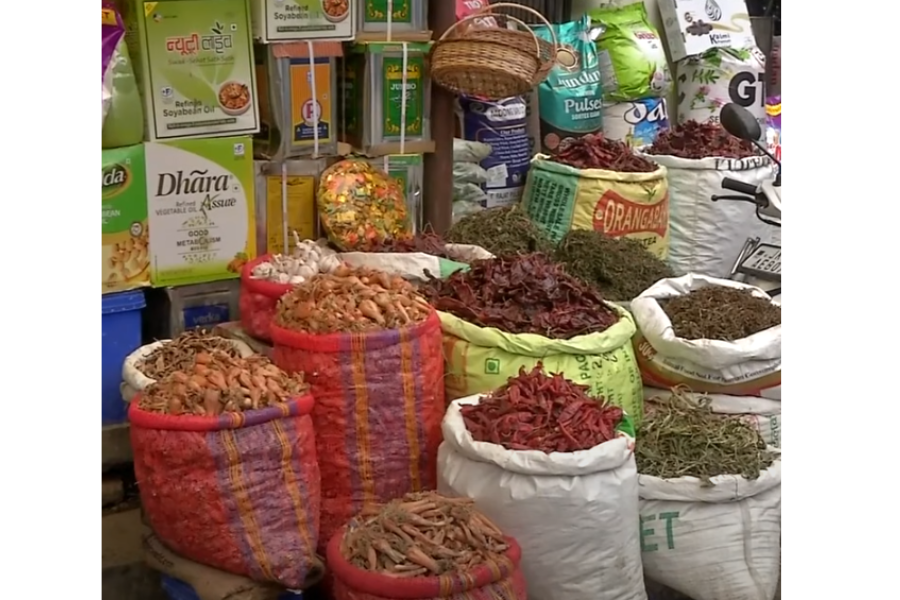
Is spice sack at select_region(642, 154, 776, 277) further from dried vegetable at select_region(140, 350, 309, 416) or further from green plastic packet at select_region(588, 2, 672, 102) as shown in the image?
dried vegetable at select_region(140, 350, 309, 416)

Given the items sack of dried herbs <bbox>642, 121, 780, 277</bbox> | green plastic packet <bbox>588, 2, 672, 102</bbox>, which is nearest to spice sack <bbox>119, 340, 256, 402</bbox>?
sack of dried herbs <bbox>642, 121, 780, 277</bbox>

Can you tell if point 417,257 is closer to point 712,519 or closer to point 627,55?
point 712,519

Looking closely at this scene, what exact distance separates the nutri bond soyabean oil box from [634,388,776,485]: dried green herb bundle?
4.04ft

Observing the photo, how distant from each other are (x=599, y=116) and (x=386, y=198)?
1506mm

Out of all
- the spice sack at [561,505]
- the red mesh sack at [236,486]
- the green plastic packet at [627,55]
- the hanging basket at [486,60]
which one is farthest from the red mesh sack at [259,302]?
the green plastic packet at [627,55]

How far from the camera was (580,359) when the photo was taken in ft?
8.57

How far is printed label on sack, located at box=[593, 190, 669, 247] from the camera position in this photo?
3.76 meters

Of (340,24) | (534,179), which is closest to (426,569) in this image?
(340,24)

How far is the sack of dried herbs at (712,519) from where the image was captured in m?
2.45

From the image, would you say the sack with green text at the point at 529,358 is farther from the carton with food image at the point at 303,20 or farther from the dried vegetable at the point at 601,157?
the dried vegetable at the point at 601,157

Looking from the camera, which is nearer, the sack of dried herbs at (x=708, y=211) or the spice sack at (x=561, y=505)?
the spice sack at (x=561, y=505)

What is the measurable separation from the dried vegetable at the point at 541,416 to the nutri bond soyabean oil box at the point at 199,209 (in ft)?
3.32

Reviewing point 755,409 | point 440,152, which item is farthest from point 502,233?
point 755,409

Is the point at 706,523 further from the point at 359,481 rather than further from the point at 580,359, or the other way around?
the point at 359,481
